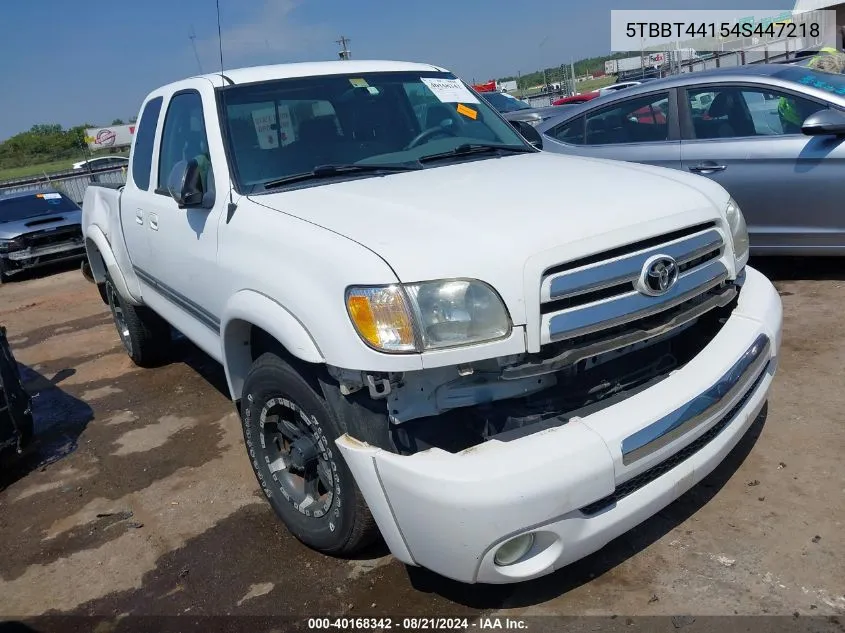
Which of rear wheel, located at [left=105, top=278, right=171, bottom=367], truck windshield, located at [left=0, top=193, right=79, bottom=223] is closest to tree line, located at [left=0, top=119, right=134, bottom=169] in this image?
truck windshield, located at [left=0, top=193, right=79, bottom=223]

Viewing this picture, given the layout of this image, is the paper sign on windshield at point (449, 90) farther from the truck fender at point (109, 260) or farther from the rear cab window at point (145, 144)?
the truck fender at point (109, 260)

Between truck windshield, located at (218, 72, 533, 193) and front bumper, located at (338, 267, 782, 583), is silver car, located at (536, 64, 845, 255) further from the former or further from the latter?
front bumper, located at (338, 267, 782, 583)

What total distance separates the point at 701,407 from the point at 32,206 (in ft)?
41.8

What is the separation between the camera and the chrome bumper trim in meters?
2.36

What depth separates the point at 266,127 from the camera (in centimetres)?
352

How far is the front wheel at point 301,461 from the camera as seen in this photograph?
8.66 feet

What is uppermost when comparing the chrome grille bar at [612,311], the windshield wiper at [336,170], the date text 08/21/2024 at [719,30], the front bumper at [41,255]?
the date text 08/21/2024 at [719,30]

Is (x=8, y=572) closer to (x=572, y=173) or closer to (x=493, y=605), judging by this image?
(x=493, y=605)

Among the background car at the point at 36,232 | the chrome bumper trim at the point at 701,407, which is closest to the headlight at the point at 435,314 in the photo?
the chrome bumper trim at the point at 701,407

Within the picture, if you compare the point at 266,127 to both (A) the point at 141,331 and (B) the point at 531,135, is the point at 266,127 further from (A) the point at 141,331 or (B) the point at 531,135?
(A) the point at 141,331

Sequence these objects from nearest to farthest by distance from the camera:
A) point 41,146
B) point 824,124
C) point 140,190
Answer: point 140,190 < point 824,124 < point 41,146

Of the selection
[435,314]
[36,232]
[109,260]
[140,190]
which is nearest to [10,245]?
[36,232]

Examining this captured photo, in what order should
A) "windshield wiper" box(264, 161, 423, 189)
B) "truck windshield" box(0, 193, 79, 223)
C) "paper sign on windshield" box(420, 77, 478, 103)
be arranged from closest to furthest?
"windshield wiper" box(264, 161, 423, 189)
"paper sign on windshield" box(420, 77, 478, 103)
"truck windshield" box(0, 193, 79, 223)

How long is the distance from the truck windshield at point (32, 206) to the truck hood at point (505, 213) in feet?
35.9
